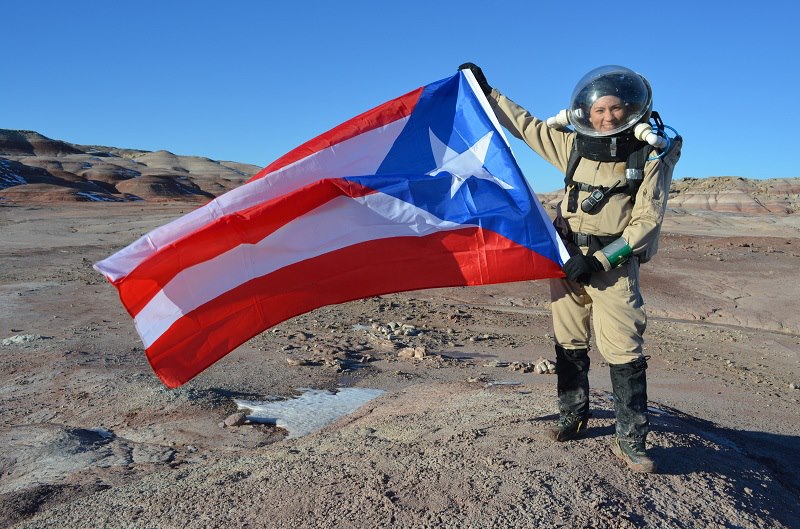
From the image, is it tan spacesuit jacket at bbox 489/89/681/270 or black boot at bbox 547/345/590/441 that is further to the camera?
black boot at bbox 547/345/590/441

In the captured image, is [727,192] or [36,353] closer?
[36,353]

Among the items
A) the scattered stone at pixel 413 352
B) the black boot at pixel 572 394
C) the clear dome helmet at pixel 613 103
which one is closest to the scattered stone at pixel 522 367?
the scattered stone at pixel 413 352

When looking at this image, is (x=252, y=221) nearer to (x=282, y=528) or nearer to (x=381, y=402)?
(x=282, y=528)

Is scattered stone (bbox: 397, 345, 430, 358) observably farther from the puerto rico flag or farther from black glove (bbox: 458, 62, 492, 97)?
black glove (bbox: 458, 62, 492, 97)

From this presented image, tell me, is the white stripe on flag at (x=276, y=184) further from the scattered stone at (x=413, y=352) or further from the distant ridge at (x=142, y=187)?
the distant ridge at (x=142, y=187)

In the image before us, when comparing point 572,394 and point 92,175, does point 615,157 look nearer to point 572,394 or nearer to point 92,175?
point 572,394

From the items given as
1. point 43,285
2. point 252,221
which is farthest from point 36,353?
point 43,285

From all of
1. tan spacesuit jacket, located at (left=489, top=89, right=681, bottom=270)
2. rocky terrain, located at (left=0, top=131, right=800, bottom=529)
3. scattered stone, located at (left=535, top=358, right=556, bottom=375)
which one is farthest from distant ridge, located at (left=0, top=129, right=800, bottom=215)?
tan spacesuit jacket, located at (left=489, top=89, right=681, bottom=270)
